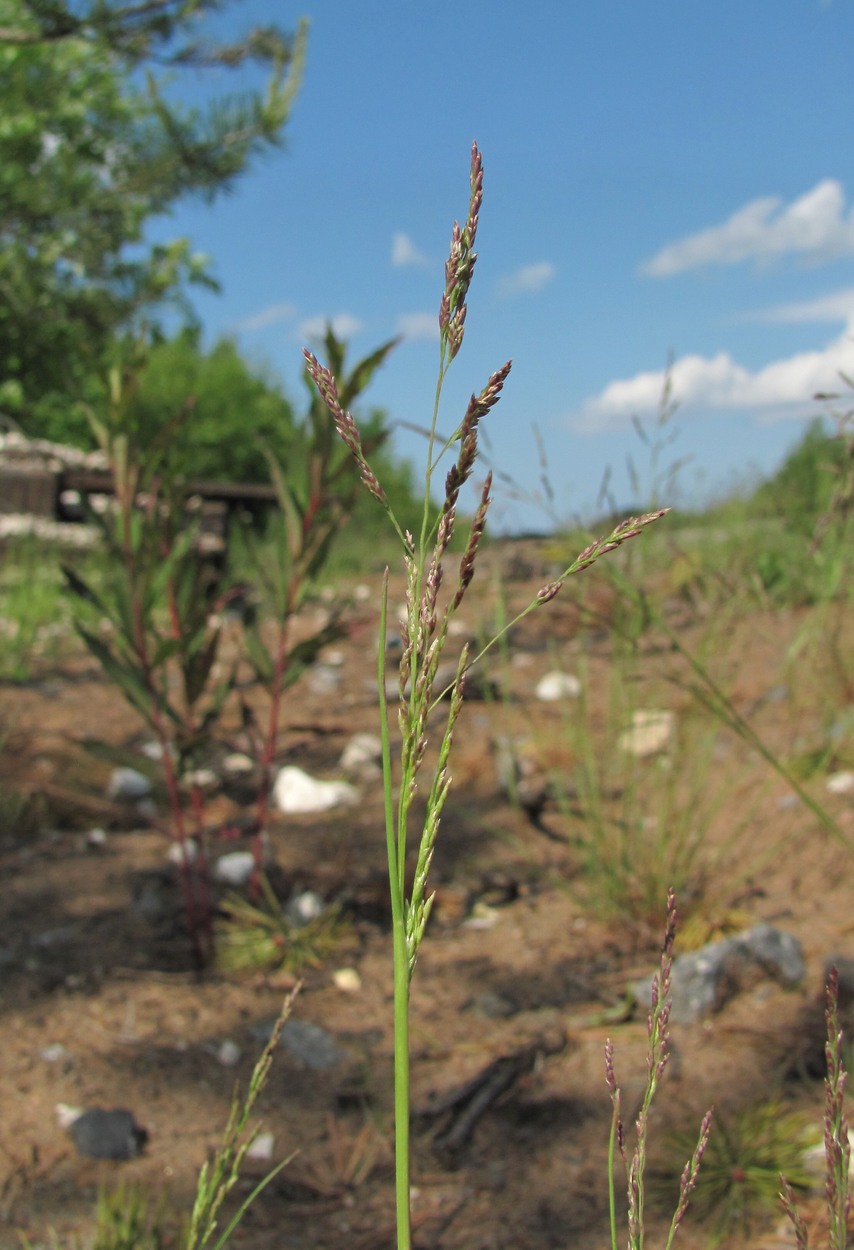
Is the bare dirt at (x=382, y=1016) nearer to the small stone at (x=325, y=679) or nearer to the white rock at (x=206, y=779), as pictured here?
the white rock at (x=206, y=779)

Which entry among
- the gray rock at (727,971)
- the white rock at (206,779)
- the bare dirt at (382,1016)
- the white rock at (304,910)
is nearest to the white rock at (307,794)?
the bare dirt at (382,1016)

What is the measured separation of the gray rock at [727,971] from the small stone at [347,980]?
620 millimetres

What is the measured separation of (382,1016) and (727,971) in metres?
0.74

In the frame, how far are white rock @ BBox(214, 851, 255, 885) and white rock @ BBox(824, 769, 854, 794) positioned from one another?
172 centimetres

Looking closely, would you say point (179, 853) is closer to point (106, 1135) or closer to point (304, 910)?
point (304, 910)

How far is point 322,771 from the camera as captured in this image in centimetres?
371

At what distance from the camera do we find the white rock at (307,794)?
341cm

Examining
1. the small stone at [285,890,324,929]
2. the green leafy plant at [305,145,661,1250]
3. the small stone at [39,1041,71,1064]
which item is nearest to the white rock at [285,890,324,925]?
the small stone at [285,890,324,929]

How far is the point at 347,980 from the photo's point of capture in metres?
2.47

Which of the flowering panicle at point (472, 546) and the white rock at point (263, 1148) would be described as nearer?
the flowering panicle at point (472, 546)

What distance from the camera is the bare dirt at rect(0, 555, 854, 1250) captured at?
179 cm

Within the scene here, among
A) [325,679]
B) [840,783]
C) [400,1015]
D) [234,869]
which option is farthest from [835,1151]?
[325,679]

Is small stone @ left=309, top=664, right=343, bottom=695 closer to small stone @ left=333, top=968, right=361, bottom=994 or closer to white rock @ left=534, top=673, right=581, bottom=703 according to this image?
white rock @ left=534, top=673, right=581, bottom=703

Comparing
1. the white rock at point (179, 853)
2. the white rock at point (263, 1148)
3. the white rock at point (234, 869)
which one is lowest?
the white rock at point (263, 1148)
